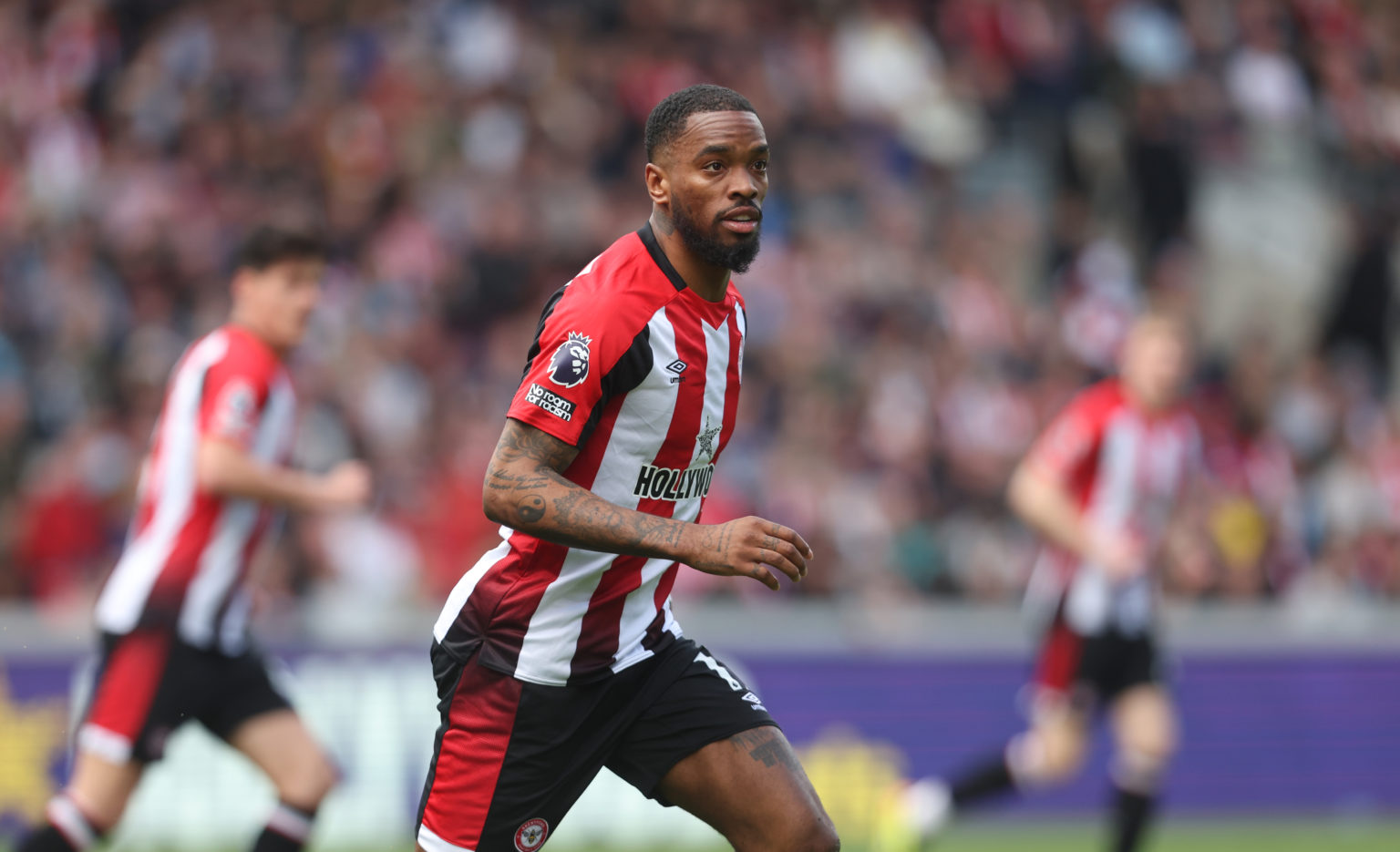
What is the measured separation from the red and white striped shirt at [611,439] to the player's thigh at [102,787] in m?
2.02

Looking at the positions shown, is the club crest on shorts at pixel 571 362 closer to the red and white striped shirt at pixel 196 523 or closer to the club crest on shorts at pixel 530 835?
the club crest on shorts at pixel 530 835

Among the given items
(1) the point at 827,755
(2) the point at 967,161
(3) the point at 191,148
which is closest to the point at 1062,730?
(1) the point at 827,755

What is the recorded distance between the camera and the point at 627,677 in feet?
16.8

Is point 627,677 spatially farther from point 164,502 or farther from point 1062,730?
point 1062,730

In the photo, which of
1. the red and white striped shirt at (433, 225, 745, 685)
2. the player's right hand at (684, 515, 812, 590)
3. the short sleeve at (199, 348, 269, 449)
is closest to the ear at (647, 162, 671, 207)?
the red and white striped shirt at (433, 225, 745, 685)

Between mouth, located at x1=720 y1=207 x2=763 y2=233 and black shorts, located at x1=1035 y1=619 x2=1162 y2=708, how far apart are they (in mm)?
4953

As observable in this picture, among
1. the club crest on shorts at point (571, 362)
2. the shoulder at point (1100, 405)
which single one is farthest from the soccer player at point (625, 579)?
the shoulder at point (1100, 405)

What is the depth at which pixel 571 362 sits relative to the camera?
181 inches

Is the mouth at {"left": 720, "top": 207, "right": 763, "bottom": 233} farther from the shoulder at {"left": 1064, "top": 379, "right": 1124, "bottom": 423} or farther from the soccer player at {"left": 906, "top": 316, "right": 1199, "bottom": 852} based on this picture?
the shoulder at {"left": 1064, "top": 379, "right": 1124, "bottom": 423}

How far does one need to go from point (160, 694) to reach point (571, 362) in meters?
2.88

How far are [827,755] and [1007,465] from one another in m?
3.82

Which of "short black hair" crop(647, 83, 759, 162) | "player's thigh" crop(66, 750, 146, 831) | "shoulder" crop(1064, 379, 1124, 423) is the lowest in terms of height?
"player's thigh" crop(66, 750, 146, 831)

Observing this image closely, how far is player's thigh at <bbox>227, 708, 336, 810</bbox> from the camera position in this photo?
21.4ft

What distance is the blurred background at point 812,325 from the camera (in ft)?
35.7
